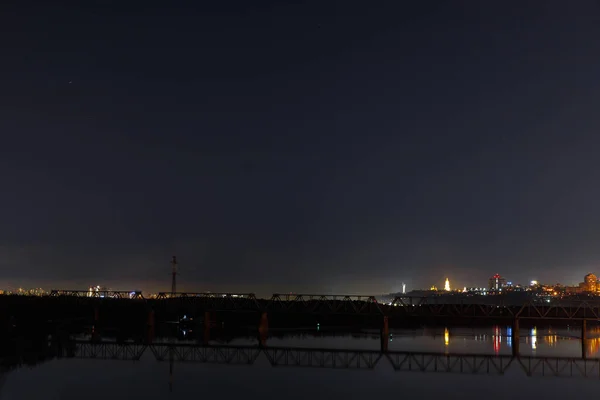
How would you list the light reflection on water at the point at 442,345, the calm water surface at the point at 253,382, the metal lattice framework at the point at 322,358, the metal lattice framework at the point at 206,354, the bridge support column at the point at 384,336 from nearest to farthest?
the calm water surface at the point at 253,382 → the metal lattice framework at the point at 322,358 → the metal lattice framework at the point at 206,354 → the bridge support column at the point at 384,336 → the light reflection on water at the point at 442,345

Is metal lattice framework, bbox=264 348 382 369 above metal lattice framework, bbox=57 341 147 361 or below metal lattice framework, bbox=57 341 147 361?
below

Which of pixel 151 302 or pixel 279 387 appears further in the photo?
pixel 151 302

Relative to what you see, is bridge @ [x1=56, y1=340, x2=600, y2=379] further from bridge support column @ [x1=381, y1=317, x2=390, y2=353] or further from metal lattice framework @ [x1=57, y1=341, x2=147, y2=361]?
bridge support column @ [x1=381, y1=317, x2=390, y2=353]

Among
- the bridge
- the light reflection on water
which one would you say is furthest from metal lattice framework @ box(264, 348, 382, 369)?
the light reflection on water

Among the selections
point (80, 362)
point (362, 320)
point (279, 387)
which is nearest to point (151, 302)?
point (80, 362)

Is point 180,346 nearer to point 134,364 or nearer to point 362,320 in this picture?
point 134,364

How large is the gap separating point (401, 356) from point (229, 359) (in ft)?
66.3

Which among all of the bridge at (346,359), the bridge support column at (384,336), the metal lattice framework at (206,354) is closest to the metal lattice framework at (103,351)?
the bridge at (346,359)

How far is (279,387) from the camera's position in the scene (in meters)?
53.8

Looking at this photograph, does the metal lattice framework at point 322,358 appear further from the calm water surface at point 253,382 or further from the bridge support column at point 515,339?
the bridge support column at point 515,339

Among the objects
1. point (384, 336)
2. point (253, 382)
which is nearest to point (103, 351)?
point (253, 382)

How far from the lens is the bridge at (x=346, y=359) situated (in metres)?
63.9

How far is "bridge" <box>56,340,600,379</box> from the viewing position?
63.9m

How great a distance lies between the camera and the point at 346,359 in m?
68.5
